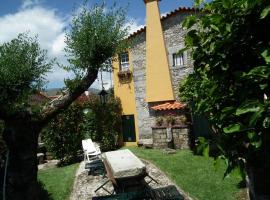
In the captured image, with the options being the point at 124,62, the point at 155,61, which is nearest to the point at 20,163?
the point at 155,61

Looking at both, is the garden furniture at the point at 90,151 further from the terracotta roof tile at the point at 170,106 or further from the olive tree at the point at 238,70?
the olive tree at the point at 238,70

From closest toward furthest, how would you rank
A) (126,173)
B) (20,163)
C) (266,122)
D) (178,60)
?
(266,122) < (20,163) < (126,173) < (178,60)

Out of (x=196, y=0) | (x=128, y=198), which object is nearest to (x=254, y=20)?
(x=196, y=0)

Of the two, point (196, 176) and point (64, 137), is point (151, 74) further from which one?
point (196, 176)

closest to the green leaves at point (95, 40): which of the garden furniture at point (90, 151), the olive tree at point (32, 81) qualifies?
the olive tree at point (32, 81)

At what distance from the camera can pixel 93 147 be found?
1561 cm

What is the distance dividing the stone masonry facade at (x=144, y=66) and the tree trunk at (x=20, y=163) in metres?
13.2

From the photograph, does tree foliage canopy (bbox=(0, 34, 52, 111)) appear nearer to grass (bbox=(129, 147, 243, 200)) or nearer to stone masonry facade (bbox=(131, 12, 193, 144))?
grass (bbox=(129, 147, 243, 200))

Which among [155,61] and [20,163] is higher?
[155,61]

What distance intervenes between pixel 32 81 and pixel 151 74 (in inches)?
461

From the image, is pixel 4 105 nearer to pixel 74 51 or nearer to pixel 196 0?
pixel 74 51

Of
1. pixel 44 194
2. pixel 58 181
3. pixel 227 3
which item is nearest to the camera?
pixel 227 3

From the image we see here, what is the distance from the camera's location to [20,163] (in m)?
8.28

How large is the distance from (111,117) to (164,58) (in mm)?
5280
